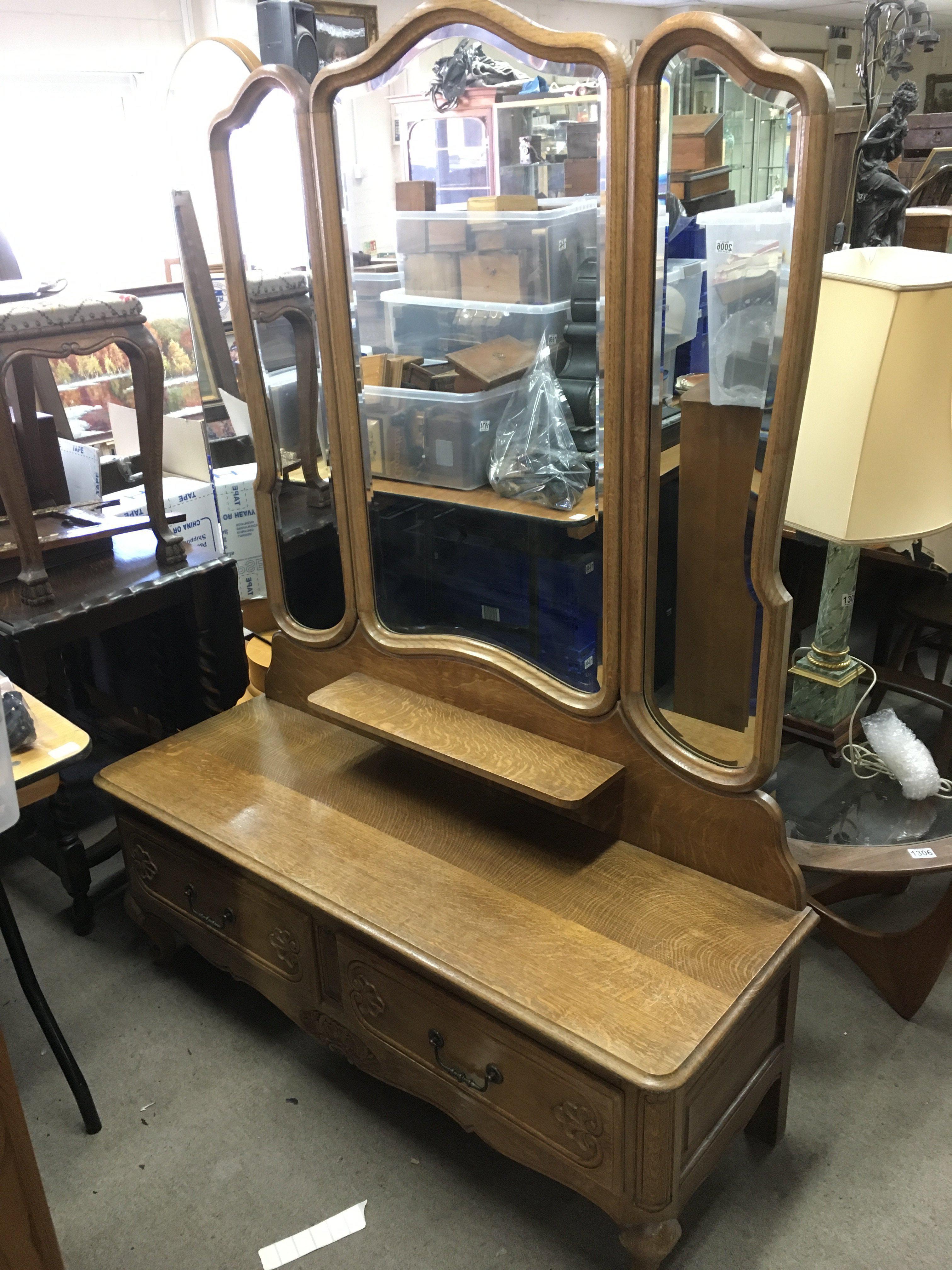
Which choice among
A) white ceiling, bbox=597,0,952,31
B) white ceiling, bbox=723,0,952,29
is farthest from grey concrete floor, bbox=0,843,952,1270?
white ceiling, bbox=723,0,952,29

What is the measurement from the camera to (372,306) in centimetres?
160

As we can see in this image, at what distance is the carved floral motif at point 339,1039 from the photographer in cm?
157

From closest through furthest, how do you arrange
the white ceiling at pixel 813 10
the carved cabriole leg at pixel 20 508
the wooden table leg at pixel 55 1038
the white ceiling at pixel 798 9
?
the wooden table leg at pixel 55 1038, the carved cabriole leg at pixel 20 508, the white ceiling at pixel 798 9, the white ceiling at pixel 813 10

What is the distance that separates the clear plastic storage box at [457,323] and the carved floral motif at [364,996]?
3.14ft

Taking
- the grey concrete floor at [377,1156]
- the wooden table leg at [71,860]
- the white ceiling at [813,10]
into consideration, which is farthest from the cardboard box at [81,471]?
the white ceiling at [813,10]

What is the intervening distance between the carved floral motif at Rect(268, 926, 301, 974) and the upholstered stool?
0.80 metres

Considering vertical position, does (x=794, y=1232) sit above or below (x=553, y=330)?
below

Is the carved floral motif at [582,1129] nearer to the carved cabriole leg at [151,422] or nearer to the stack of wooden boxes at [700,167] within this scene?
the stack of wooden boxes at [700,167]

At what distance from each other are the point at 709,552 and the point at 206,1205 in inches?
49.6

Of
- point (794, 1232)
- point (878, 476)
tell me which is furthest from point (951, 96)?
point (794, 1232)

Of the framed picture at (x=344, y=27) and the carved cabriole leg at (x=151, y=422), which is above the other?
the framed picture at (x=344, y=27)

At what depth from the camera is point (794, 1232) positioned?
57.7 inches

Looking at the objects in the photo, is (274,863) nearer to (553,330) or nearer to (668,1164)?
Result: (668,1164)

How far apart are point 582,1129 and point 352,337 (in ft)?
4.00
